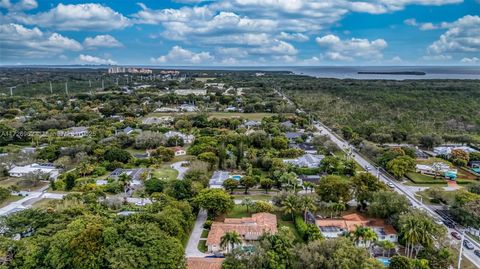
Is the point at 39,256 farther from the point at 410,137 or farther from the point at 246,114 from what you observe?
the point at 246,114

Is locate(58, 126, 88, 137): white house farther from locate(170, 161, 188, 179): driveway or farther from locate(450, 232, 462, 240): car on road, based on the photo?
locate(450, 232, 462, 240): car on road

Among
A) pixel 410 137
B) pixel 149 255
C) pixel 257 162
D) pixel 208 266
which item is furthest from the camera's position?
pixel 410 137

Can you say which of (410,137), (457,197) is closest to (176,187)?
(457,197)

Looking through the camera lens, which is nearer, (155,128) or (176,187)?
(176,187)

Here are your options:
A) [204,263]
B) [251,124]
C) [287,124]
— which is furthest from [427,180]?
[251,124]

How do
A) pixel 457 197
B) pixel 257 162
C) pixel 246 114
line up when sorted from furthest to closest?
pixel 246 114 < pixel 257 162 < pixel 457 197

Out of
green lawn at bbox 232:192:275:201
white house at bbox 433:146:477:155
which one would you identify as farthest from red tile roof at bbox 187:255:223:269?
white house at bbox 433:146:477:155

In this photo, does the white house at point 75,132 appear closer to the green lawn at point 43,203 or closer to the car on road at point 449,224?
the green lawn at point 43,203
